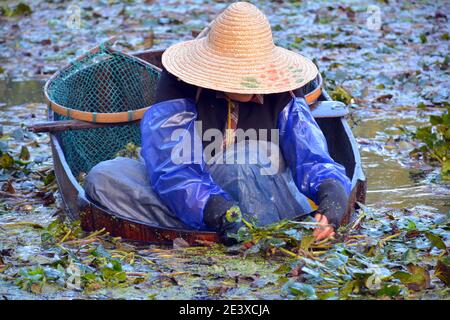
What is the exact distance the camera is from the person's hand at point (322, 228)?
13.4 feet

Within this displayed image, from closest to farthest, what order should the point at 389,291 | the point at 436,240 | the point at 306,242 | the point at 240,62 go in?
the point at 389,291
the point at 306,242
the point at 436,240
the point at 240,62

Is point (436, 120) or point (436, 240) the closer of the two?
point (436, 240)

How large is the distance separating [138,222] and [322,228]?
0.85 m

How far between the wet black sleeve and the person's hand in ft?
0.06

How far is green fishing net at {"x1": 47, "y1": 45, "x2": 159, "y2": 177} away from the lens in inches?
218

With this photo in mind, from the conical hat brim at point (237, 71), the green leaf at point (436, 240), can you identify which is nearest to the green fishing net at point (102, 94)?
the conical hat brim at point (237, 71)

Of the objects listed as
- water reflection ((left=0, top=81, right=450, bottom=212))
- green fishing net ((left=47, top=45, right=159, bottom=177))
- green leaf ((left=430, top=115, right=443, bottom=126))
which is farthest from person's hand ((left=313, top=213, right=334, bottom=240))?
green leaf ((left=430, top=115, right=443, bottom=126))

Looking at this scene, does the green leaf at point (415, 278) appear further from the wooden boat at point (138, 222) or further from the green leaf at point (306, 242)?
the wooden boat at point (138, 222)

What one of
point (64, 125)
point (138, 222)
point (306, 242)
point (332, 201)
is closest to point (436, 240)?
point (332, 201)

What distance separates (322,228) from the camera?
4.10 meters

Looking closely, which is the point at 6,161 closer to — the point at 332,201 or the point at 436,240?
the point at 332,201
